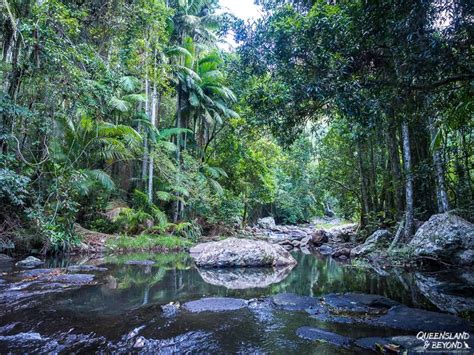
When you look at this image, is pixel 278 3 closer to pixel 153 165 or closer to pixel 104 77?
pixel 104 77

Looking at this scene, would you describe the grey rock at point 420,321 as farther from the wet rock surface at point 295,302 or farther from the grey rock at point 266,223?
the grey rock at point 266,223

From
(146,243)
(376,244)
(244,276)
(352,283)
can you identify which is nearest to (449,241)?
(376,244)

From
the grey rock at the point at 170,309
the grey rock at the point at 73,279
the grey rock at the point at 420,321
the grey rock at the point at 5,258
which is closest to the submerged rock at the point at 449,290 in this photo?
the grey rock at the point at 420,321

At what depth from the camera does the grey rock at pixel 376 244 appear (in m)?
11.0

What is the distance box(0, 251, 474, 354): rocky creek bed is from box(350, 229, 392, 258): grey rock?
3868 millimetres

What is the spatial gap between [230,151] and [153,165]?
5634 millimetres

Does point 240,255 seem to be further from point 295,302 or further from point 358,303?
point 358,303

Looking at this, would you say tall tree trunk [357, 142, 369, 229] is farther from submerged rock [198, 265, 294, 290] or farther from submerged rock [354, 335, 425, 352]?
submerged rock [354, 335, 425, 352]

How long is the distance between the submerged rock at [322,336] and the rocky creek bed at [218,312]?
1cm

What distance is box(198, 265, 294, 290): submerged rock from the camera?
6.28 meters

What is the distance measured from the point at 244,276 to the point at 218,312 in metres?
3.23

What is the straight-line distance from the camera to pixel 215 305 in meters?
4.47

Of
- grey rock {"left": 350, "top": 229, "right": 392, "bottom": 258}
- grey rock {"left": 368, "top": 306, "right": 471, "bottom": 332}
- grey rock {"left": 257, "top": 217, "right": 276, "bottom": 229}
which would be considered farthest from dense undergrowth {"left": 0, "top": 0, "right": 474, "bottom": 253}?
grey rock {"left": 257, "top": 217, "right": 276, "bottom": 229}

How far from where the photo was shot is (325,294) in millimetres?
5375
